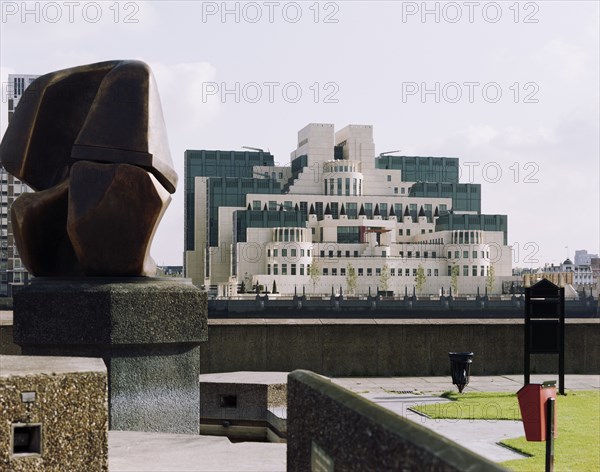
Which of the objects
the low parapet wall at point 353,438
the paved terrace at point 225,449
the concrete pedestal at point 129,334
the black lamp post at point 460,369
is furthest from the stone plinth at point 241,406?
the low parapet wall at point 353,438

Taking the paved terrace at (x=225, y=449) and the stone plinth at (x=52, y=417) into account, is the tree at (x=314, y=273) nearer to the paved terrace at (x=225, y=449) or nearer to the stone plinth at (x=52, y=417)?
the paved terrace at (x=225, y=449)

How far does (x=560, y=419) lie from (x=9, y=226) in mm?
105352

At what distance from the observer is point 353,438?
3.74 metres

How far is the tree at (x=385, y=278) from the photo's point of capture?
11688 cm

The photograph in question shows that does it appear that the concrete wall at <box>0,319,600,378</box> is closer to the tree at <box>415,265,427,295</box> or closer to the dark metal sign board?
the dark metal sign board

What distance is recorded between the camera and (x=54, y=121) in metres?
11.1

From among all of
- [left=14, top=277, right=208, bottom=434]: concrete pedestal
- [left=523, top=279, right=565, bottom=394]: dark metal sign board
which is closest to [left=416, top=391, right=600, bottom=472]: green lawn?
[left=523, top=279, right=565, bottom=394]: dark metal sign board

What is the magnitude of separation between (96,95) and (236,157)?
14130cm

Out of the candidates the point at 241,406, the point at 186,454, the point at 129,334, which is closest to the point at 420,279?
the point at 241,406

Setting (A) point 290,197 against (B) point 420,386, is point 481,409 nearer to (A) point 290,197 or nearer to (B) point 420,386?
(B) point 420,386

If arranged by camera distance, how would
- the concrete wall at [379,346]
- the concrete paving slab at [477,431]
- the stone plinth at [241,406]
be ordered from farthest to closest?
1. the concrete wall at [379,346]
2. the stone plinth at [241,406]
3. the concrete paving slab at [477,431]

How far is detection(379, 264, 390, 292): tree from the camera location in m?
117

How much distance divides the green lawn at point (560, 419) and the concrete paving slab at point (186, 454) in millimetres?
2619

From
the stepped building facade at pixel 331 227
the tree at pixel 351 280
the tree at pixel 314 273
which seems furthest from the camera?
the stepped building facade at pixel 331 227
